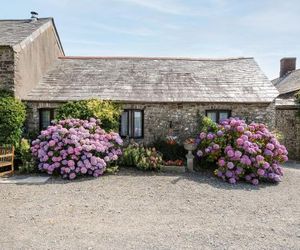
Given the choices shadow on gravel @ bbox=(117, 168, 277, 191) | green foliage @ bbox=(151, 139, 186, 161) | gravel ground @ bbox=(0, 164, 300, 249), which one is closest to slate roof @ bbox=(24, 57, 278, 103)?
green foliage @ bbox=(151, 139, 186, 161)

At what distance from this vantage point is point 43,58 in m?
14.0

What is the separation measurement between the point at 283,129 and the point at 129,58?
377 inches

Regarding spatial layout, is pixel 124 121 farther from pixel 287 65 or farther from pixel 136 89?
pixel 287 65

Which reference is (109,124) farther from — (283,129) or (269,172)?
(283,129)

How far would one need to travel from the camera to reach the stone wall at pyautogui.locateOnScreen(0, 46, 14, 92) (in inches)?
424

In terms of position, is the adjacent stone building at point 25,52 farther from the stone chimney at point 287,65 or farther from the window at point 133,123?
the stone chimney at point 287,65

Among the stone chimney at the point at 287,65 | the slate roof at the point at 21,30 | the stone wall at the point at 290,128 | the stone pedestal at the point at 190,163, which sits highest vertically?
the stone chimney at the point at 287,65

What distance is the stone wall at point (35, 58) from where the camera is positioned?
444 inches

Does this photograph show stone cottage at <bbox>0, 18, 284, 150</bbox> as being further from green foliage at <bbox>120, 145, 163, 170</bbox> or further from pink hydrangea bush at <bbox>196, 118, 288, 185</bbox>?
pink hydrangea bush at <bbox>196, 118, 288, 185</bbox>

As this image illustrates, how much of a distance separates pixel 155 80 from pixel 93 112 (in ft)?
13.1

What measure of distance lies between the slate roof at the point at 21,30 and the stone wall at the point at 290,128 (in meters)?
13.2

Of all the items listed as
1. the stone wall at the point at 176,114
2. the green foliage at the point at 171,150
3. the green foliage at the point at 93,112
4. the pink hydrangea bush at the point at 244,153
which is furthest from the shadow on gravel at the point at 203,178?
the stone wall at the point at 176,114

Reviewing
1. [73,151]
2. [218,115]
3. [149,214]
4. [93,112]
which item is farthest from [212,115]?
[149,214]

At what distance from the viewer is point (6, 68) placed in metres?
10.8
